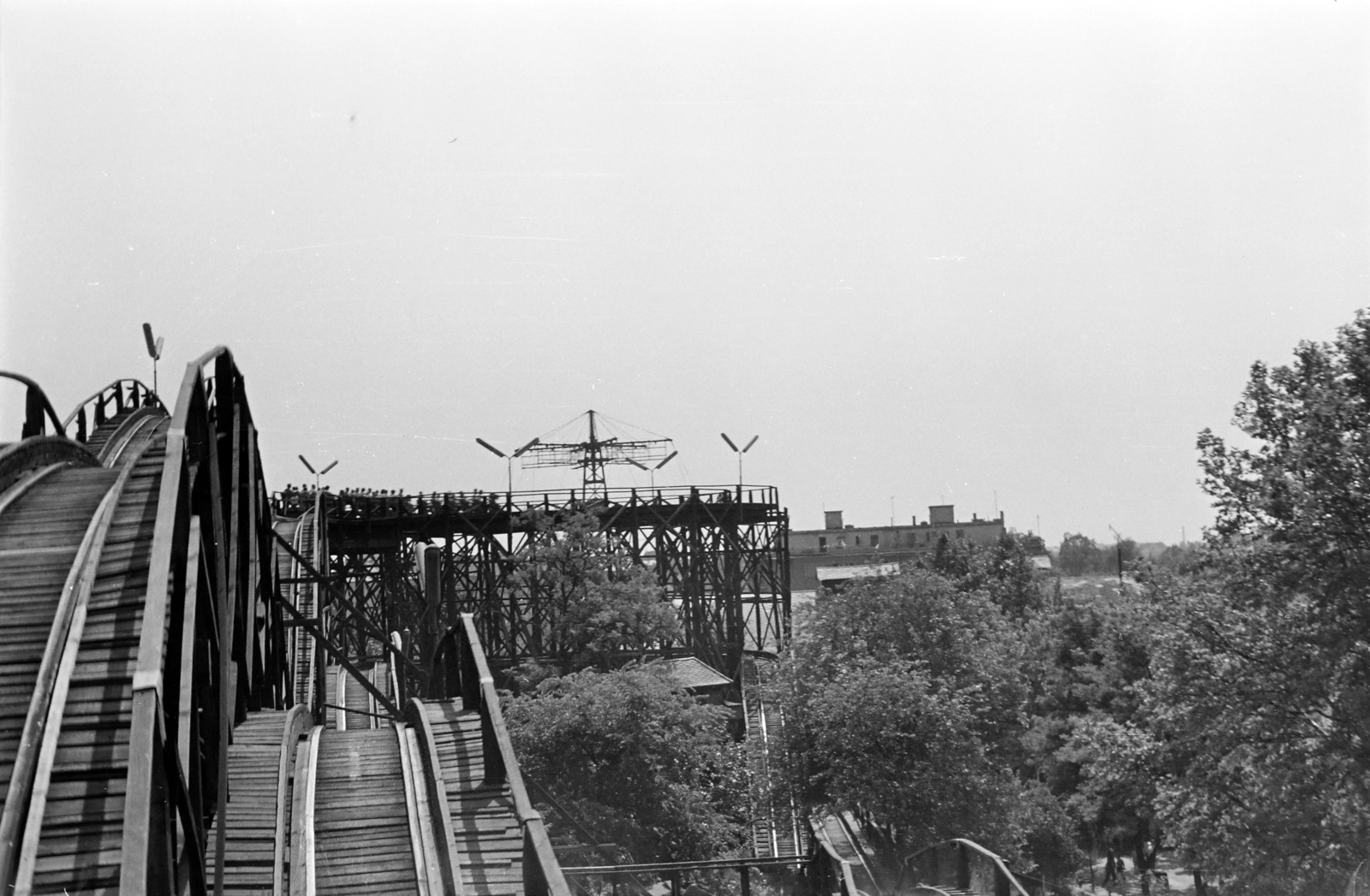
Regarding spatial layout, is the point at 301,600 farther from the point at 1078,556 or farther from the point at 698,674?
the point at 1078,556

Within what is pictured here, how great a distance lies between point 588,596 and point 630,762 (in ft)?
29.4

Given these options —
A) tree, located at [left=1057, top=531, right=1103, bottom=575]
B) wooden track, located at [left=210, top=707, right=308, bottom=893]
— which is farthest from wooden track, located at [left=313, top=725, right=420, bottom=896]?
tree, located at [left=1057, top=531, right=1103, bottom=575]

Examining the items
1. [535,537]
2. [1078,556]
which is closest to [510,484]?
[535,537]

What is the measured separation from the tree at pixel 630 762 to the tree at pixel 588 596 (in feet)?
21.2

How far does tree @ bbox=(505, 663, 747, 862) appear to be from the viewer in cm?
2241

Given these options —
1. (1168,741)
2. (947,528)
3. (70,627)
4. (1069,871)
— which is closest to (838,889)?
(1168,741)

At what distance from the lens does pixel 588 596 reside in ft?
102

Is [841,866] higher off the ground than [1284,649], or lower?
lower

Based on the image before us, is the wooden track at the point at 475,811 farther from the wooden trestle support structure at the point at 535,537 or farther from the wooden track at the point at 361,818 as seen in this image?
the wooden trestle support structure at the point at 535,537

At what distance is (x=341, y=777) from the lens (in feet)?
28.2

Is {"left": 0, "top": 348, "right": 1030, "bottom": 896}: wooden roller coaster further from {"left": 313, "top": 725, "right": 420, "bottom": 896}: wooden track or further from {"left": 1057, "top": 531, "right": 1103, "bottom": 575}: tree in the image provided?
{"left": 1057, "top": 531, "right": 1103, "bottom": 575}: tree

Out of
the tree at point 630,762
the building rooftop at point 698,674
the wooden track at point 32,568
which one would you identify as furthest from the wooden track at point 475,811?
the building rooftop at point 698,674

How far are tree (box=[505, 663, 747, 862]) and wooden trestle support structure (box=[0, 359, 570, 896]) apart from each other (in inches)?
437

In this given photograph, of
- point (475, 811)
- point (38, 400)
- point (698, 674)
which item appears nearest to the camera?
point (475, 811)
